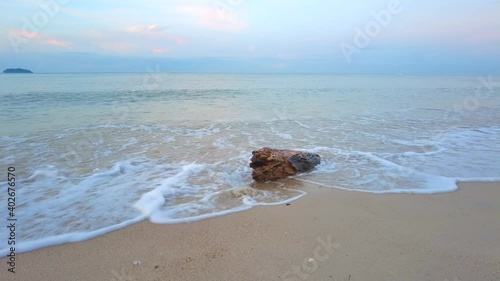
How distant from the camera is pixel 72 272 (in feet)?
10.1

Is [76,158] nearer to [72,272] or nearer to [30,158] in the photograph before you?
[30,158]

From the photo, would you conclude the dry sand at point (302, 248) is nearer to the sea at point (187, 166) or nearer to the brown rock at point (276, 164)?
the sea at point (187, 166)

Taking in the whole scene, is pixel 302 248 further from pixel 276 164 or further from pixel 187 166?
pixel 187 166

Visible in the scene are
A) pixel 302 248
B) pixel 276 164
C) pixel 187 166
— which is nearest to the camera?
pixel 302 248

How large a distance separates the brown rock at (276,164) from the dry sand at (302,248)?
52.4 inches

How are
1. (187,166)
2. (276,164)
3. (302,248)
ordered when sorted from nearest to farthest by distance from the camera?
(302,248) < (276,164) < (187,166)

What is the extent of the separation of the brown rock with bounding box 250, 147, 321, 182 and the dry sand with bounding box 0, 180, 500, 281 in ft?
4.37

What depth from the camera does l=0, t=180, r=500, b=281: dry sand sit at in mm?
3014

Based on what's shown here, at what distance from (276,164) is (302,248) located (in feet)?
8.53

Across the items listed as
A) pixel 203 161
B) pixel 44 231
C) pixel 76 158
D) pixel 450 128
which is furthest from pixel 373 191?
pixel 450 128

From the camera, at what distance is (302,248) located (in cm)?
343

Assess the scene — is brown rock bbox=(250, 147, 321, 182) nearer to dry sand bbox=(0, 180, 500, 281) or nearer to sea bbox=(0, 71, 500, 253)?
sea bbox=(0, 71, 500, 253)

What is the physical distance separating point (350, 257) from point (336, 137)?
7.10 m

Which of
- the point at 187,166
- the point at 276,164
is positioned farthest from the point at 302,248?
the point at 187,166
